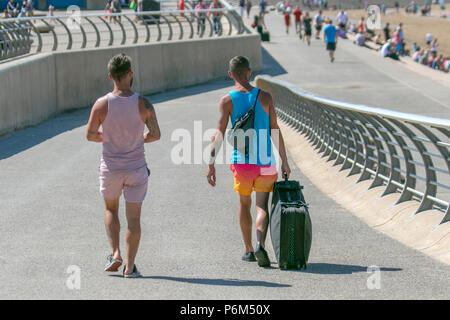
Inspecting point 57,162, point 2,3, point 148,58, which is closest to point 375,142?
→ point 57,162

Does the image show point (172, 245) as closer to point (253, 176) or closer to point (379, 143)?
point (253, 176)

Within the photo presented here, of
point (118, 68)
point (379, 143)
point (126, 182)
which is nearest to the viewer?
point (118, 68)

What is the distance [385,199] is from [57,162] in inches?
286

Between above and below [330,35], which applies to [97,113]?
above

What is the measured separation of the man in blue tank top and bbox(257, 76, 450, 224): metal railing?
1.46 m

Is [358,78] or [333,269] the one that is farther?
[358,78]

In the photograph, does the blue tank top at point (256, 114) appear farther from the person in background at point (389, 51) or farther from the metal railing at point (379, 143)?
the person in background at point (389, 51)

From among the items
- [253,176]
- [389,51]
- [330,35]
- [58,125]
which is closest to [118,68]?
[253,176]

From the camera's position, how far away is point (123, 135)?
667 centimetres

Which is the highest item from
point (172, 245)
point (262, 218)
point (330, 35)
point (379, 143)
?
point (262, 218)

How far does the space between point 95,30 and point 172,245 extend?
20.2m

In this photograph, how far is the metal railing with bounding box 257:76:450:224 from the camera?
8.64 meters

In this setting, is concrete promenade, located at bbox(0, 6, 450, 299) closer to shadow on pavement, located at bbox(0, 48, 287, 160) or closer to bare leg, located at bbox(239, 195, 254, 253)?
bare leg, located at bbox(239, 195, 254, 253)

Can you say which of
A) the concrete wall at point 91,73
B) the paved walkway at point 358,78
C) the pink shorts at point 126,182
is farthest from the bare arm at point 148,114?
the paved walkway at point 358,78
